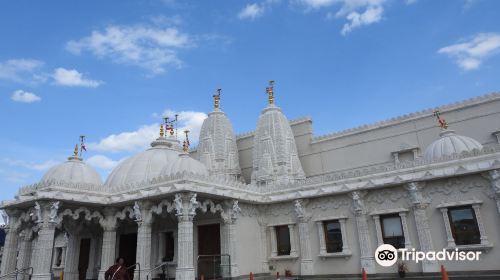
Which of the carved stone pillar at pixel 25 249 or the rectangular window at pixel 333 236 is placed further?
the carved stone pillar at pixel 25 249

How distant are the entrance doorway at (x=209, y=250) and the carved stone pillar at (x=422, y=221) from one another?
35.6ft

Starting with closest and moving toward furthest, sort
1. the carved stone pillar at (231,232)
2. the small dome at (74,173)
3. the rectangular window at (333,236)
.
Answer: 1. the carved stone pillar at (231,232)
2. the rectangular window at (333,236)
3. the small dome at (74,173)

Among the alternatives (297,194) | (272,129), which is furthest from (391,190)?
(272,129)

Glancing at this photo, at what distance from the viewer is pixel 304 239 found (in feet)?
73.5

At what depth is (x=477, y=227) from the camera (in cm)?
1788

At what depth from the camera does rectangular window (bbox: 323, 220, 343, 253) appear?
21625mm

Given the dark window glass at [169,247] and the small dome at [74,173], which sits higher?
the small dome at [74,173]

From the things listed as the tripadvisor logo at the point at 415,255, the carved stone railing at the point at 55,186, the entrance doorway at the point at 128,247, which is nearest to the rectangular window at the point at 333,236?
the tripadvisor logo at the point at 415,255

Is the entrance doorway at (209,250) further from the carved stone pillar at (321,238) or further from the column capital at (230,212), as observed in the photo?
the carved stone pillar at (321,238)

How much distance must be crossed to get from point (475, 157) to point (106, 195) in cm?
2033

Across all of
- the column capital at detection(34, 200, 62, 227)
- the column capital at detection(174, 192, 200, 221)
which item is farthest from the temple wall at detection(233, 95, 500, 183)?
the column capital at detection(34, 200, 62, 227)

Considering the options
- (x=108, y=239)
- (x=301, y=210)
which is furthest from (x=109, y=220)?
(x=301, y=210)

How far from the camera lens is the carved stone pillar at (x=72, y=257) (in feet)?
82.2

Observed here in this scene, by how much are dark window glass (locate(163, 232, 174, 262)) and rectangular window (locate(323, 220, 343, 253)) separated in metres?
9.52
